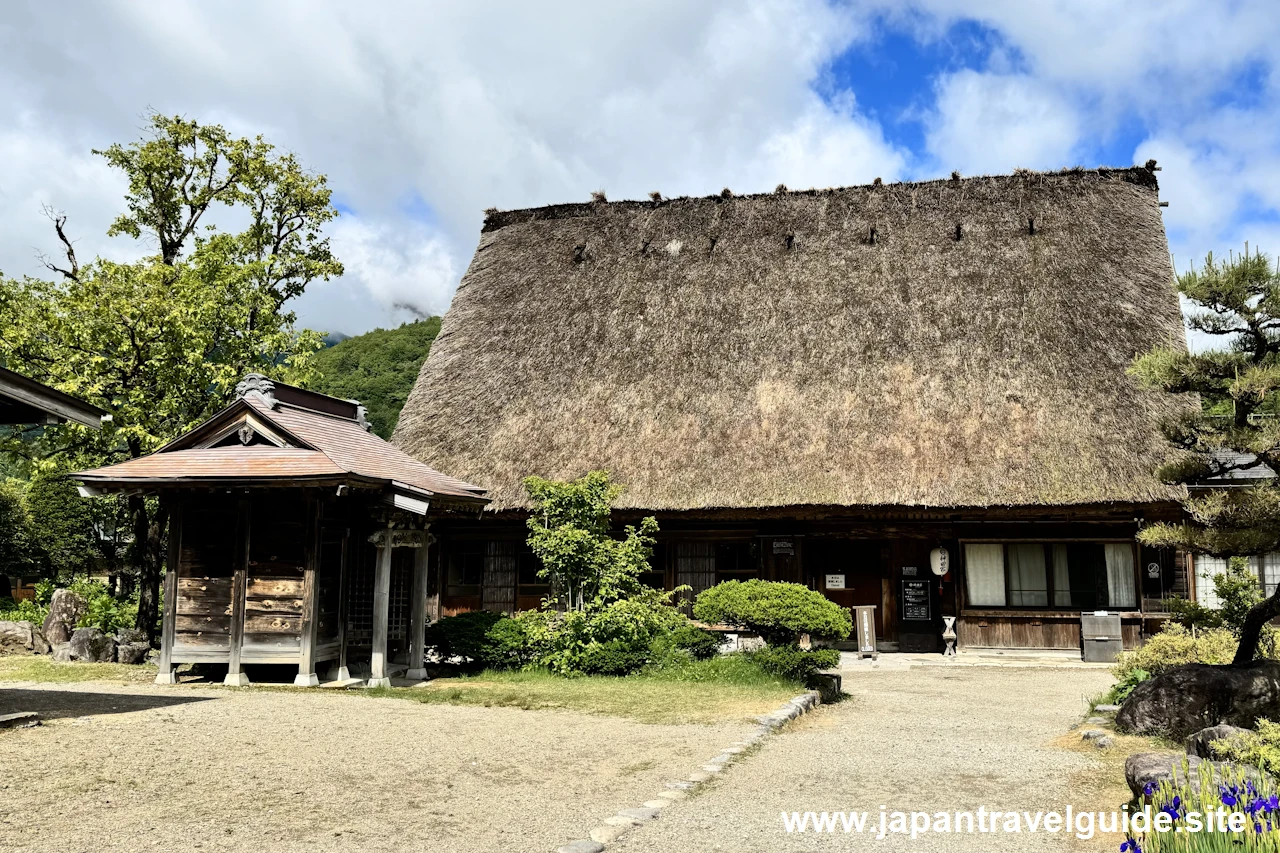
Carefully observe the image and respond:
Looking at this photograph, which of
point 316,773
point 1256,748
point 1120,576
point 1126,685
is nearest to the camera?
point 1256,748

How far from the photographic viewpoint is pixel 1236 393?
28.6ft

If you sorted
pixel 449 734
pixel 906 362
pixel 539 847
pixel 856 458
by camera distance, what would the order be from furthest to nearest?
pixel 906 362 → pixel 856 458 → pixel 449 734 → pixel 539 847

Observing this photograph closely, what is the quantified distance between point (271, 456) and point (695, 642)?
6.22 meters

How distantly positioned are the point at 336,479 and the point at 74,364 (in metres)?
7.55

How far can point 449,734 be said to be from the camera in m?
8.78

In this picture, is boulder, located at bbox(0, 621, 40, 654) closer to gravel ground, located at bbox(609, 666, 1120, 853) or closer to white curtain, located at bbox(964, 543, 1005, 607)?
gravel ground, located at bbox(609, 666, 1120, 853)

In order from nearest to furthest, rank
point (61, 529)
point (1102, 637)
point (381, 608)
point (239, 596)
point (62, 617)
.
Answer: point (239, 596), point (381, 608), point (62, 617), point (1102, 637), point (61, 529)

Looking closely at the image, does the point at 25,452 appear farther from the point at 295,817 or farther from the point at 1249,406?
the point at 1249,406

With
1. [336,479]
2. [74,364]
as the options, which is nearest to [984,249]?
[336,479]

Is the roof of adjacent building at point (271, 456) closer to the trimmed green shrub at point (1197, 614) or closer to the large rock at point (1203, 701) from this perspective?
the large rock at point (1203, 701)

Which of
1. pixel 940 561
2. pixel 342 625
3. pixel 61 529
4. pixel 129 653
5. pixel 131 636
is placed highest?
pixel 61 529

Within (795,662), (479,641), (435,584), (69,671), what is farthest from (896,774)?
(435,584)

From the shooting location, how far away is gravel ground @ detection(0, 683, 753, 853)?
18.0 ft

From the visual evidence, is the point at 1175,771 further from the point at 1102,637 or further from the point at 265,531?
the point at 1102,637
